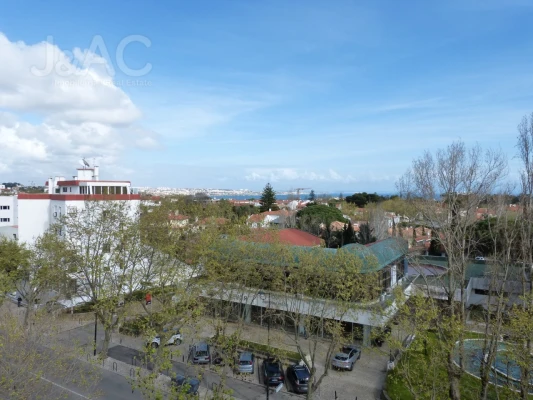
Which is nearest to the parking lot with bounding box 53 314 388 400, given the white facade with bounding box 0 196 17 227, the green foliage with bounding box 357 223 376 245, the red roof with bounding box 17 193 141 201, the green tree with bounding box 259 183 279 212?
the red roof with bounding box 17 193 141 201

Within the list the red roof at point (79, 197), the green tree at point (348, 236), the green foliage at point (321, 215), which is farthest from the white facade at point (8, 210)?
the green tree at point (348, 236)

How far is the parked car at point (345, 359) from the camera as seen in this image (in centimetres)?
1992

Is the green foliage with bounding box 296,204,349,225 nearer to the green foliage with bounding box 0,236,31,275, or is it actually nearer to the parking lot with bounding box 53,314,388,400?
the parking lot with bounding box 53,314,388,400

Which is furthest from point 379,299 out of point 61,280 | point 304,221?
point 304,221

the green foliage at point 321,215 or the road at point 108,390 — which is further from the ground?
the green foliage at point 321,215

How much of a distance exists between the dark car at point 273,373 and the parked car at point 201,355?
9.77 ft

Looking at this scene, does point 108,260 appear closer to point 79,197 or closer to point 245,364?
point 245,364

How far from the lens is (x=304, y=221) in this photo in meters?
53.2

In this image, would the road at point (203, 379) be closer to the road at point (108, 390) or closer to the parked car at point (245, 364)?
the road at point (108, 390)

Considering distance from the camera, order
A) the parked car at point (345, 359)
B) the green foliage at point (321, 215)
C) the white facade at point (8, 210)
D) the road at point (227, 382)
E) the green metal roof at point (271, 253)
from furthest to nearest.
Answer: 1. the green foliage at point (321, 215)
2. the white facade at point (8, 210)
3. the parked car at point (345, 359)
4. the green metal roof at point (271, 253)
5. the road at point (227, 382)

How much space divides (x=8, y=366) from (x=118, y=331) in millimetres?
15571

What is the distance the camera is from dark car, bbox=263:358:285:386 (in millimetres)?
18250

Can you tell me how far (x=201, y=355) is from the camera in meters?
20.0

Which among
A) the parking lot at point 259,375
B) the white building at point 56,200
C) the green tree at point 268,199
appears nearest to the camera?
the parking lot at point 259,375
